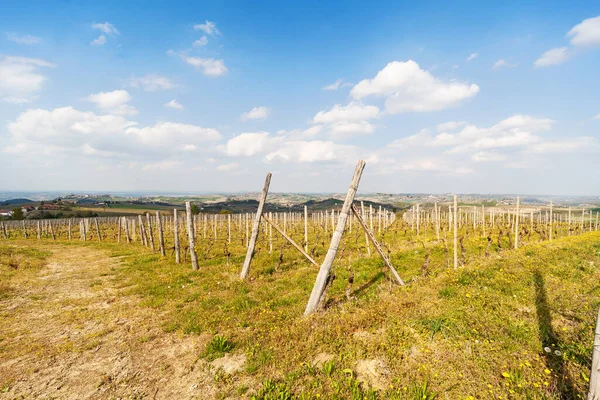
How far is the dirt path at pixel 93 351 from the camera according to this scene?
5.02 metres

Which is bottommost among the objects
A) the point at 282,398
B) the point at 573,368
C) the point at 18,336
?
the point at 18,336

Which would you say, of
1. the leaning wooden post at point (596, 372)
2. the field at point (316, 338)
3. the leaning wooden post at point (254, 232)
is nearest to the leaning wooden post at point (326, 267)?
the field at point (316, 338)

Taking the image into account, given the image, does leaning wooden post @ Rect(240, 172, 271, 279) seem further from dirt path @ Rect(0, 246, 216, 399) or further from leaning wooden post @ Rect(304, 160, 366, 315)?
leaning wooden post @ Rect(304, 160, 366, 315)

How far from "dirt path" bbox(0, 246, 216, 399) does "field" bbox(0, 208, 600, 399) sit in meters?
0.04

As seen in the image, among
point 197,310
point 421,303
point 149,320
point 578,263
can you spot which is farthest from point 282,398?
point 578,263

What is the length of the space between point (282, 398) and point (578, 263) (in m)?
12.9

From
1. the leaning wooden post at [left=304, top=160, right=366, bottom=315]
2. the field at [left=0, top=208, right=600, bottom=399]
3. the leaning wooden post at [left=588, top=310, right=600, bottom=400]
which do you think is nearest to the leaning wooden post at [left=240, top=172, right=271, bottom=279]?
the field at [left=0, top=208, right=600, bottom=399]

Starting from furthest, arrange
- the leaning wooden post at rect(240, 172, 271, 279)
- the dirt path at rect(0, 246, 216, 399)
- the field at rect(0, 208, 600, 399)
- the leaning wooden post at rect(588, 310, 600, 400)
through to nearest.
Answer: the leaning wooden post at rect(240, 172, 271, 279)
the dirt path at rect(0, 246, 216, 399)
the field at rect(0, 208, 600, 399)
the leaning wooden post at rect(588, 310, 600, 400)

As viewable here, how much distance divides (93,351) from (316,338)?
17.5ft

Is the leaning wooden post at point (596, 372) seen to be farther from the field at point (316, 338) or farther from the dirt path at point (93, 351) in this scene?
the dirt path at point (93, 351)

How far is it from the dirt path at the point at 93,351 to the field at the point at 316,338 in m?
0.04

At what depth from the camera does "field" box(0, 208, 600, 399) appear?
15.0 ft

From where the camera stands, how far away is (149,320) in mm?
8055

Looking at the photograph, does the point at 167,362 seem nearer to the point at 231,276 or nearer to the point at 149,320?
the point at 149,320
